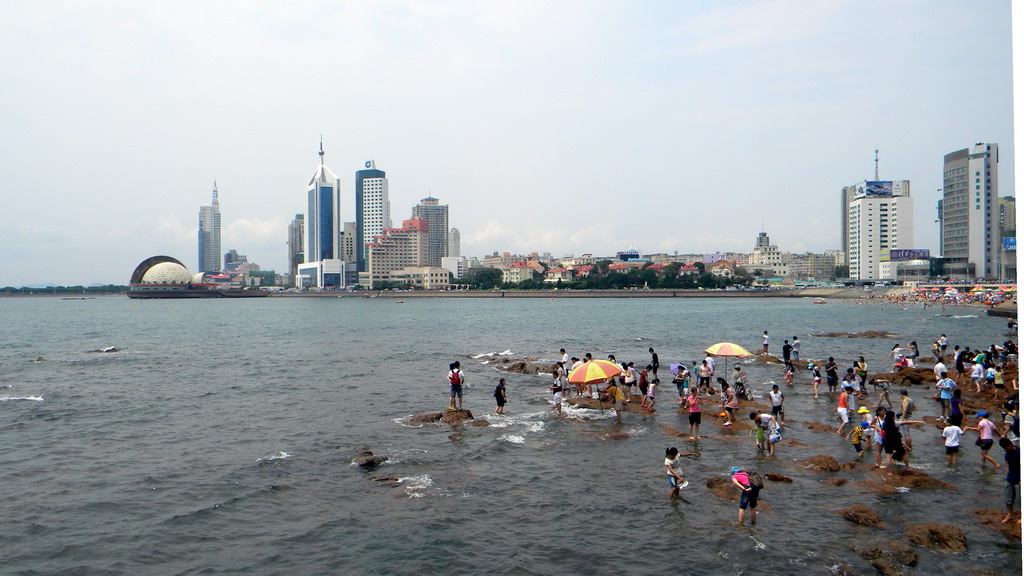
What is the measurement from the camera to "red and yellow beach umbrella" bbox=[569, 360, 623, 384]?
68.0ft

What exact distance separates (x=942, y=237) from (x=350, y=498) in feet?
697

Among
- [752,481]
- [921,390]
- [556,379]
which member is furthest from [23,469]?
[921,390]

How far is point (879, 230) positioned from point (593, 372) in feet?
641

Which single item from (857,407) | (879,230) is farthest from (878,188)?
(857,407)

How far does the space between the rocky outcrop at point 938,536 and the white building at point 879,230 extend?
19619 cm

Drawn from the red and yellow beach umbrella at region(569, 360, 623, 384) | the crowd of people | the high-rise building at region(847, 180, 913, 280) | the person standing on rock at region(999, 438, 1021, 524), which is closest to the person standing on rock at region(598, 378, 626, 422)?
the crowd of people

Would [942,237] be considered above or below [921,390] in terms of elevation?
above

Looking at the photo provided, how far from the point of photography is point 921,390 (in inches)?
1047

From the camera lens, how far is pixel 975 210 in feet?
554

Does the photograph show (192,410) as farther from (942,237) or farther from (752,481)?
(942,237)

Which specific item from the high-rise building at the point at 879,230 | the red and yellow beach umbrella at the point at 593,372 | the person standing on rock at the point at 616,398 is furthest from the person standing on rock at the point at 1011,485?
the high-rise building at the point at 879,230

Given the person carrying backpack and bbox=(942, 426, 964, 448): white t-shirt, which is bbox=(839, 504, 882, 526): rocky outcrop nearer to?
the person carrying backpack

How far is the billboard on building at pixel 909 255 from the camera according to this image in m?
165

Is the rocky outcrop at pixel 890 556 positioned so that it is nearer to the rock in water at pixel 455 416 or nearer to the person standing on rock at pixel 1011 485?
the person standing on rock at pixel 1011 485
